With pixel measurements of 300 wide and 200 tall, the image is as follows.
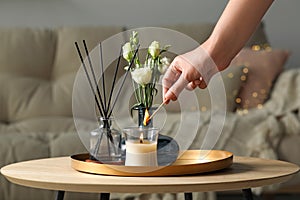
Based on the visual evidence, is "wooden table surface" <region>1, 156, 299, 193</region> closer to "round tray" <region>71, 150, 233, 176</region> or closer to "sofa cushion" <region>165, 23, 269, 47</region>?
"round tray" <region>71, 150, 233, 176</region>

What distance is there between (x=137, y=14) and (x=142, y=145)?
2.29m

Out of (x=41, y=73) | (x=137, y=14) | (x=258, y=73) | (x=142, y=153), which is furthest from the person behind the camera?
(x=137, y=14)

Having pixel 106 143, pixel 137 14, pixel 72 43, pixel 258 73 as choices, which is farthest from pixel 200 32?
pixel 106 143

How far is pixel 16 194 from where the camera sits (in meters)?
2.40

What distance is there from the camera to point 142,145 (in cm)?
148

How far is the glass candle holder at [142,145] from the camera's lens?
147cm

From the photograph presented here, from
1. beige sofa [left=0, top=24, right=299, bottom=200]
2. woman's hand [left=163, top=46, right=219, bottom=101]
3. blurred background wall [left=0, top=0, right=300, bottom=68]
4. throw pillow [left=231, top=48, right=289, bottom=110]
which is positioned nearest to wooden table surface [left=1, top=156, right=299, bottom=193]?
woman's hand [left=163, top=46, right=219, bottom=101]

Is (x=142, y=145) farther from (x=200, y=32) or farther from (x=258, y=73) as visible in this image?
(x=200, y=32)

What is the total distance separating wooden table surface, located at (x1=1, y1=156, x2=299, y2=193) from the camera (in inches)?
50.9

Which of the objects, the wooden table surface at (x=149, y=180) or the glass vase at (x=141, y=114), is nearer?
the wooden table surface at (x=149, y=180)

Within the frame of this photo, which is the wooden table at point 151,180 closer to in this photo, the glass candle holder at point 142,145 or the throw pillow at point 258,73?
the glass candle holder at point 142,145

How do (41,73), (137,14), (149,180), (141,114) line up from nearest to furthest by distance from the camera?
1. (149,180)
2. (141,114)
3. (41,73)
4. (137,14)

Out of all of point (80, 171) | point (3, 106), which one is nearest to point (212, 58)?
point (80, 171)

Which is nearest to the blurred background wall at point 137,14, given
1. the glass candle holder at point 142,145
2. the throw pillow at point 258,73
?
the throw pillow at point 258,73
